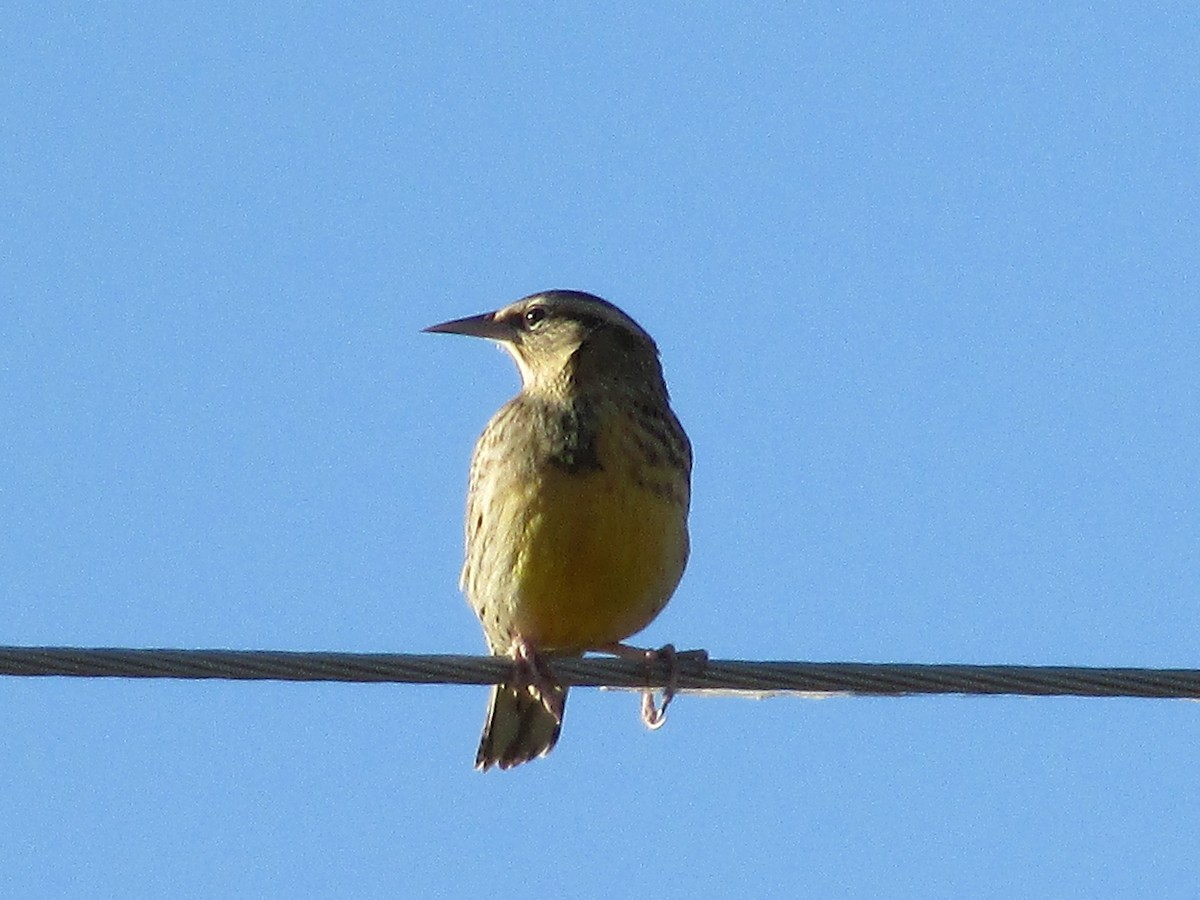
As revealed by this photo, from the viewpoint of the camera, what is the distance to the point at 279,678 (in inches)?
315

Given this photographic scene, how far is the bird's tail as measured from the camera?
11656mm

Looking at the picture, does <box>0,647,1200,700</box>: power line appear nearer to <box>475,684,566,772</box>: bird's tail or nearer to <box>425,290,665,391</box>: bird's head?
<box>475,684,566,772</box>: bird's tail

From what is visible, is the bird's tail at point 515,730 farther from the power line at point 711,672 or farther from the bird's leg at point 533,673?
the power line at point 711,672

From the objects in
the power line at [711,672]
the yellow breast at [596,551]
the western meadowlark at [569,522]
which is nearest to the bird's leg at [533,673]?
the western meadowlark at [569,522]

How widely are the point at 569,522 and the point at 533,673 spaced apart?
4.41 ft

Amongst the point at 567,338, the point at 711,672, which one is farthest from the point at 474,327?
the point at 711,672

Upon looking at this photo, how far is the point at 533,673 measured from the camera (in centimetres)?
956

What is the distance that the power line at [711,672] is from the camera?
789 centimetres

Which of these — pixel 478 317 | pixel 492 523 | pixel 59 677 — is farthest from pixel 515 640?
pixel 59 677

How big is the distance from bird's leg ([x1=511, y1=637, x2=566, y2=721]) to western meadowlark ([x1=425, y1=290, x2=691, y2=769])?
24 mm

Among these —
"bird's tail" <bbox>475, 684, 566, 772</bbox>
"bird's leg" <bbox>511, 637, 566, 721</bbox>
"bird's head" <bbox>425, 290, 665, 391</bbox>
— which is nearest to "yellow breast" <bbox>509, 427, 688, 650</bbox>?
"bird's leg" <bbox>511, 637, 566, 721</bbox>

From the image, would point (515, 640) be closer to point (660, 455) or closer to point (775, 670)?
point (660, 455)

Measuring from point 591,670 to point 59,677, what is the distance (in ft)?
7.22

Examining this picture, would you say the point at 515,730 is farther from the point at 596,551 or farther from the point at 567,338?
the point at 567,338
